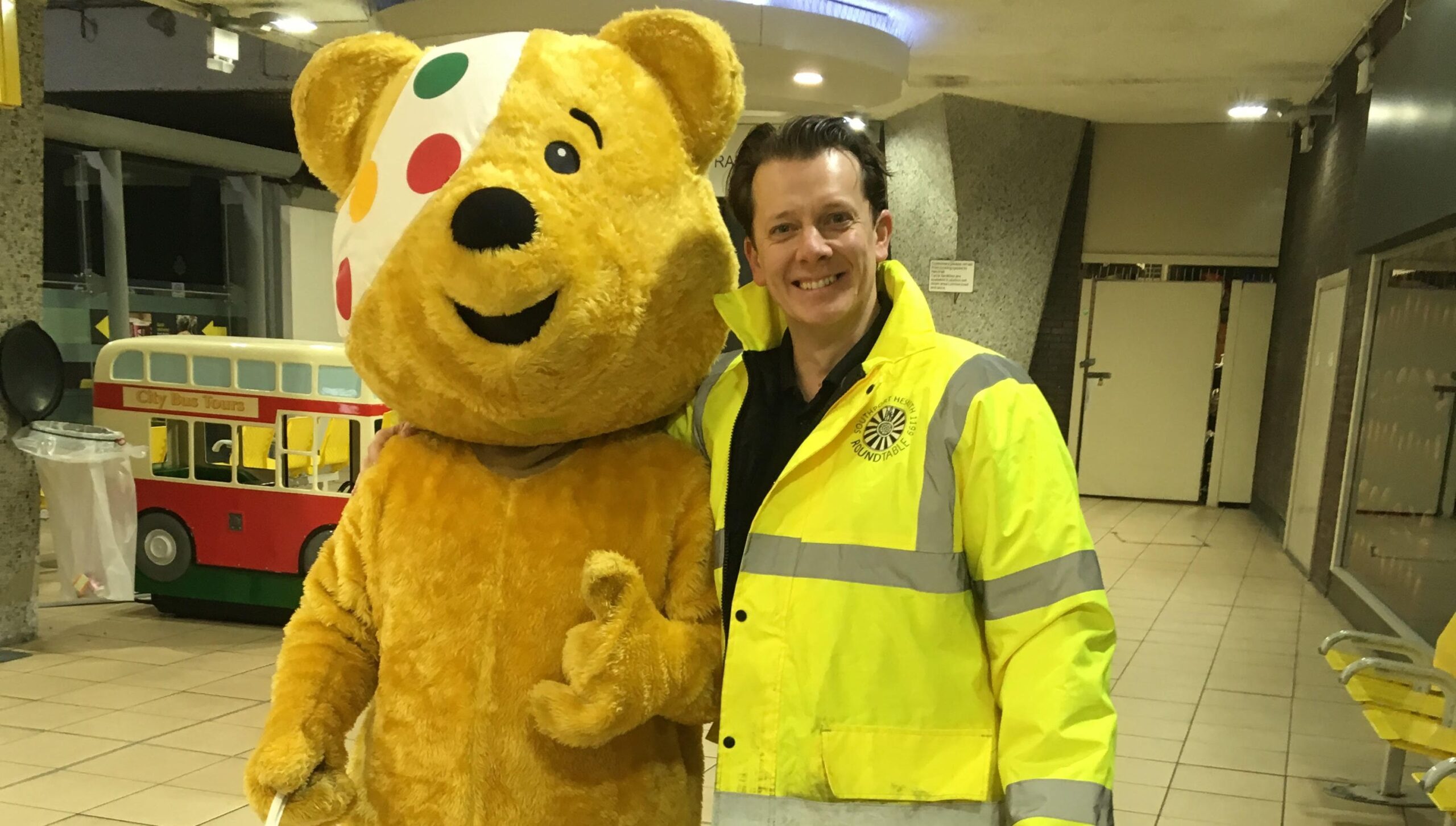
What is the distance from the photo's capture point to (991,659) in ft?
4.09

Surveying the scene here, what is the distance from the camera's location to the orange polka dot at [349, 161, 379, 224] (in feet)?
4.57

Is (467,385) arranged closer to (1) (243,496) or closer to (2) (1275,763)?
(2) (1275,763)

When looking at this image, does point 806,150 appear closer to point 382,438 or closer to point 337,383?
point 382,438

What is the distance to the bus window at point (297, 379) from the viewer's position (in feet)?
15.1

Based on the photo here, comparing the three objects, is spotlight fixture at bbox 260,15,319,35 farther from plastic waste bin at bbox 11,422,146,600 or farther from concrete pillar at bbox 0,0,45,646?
plastic waste bin at bbox 11,422,146,600

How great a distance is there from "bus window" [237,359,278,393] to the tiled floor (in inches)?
45.5

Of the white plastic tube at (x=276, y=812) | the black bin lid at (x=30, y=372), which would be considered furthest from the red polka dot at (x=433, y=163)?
the black bin lid at (x=30, y=372)

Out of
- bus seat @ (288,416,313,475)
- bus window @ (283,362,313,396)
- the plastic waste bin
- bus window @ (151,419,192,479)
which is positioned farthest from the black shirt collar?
bus window @ (151,419,192,479)

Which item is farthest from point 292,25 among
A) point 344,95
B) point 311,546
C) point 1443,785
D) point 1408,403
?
point 1408,403

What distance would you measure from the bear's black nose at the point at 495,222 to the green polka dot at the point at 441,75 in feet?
0.73

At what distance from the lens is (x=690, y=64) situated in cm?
143

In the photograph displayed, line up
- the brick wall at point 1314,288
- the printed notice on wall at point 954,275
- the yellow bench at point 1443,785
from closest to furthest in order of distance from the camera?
1. the yellow bench at point 1443,785
2. the brick wall at point 1314,288
3. the printed notice on wall at point 954,275

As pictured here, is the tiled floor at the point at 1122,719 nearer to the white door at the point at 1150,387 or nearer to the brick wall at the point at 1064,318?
the white door at the point at 1150,387

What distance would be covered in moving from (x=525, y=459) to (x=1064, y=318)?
8865 millimetres
